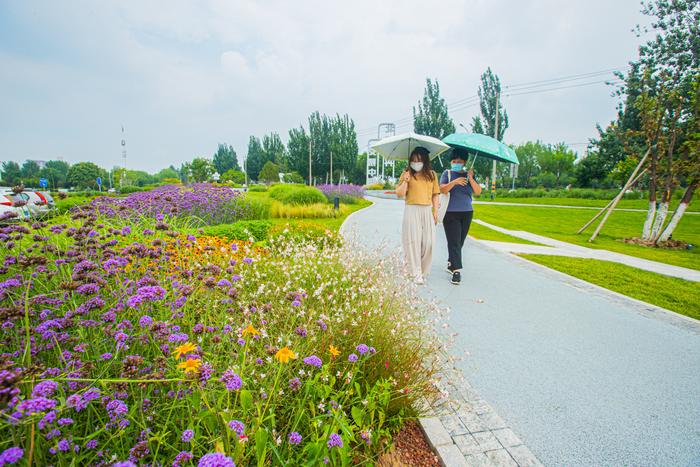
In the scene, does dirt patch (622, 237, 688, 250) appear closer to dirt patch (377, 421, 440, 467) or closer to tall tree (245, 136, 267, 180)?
dirt patch (377, 421, 440, 467)

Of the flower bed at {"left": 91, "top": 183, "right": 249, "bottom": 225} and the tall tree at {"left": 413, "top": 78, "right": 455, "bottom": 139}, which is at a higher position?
the tall tree at {"left": 413, "top": 78, "right": 455, "bottom": 139}

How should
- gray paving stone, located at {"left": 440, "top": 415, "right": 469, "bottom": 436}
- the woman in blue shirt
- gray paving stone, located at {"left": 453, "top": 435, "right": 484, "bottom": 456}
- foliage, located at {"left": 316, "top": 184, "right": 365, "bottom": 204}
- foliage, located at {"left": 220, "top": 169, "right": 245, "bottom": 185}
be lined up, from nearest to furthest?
gray paving stone, located at {"left": 453, "top": 435, "right": 484, "bottom": 456}, gray paving stone, located at {"left": 440, "top": 415, "right": 469, "bottom": 436}, the woman in blue shirt, foliage, located at {"left": 316, "top": 184, "right": 365, "bottom": 204}, foliage, located at {"left": 220, "top": 169, "right": 245, "bottom": 185}

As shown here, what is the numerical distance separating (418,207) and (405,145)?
140cm

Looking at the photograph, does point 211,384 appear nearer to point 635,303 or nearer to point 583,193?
point 635,303

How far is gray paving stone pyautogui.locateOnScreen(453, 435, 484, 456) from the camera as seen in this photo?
2217 mm

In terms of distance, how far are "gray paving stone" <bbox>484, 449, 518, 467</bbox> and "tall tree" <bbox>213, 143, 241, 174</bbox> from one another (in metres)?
79.2

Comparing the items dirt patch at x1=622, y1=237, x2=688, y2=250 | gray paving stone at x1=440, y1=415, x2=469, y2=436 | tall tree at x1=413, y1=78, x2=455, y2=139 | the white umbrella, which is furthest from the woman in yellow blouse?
tall tree at x1=413, y1=78, x2=455, y2=139

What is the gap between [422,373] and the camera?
8.57ft

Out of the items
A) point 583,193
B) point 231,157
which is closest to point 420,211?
point 583,193

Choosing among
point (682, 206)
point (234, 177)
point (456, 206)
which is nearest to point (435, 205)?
point (456, 206)

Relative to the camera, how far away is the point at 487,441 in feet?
7.61

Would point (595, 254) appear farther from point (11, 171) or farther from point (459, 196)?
point (11, 171)

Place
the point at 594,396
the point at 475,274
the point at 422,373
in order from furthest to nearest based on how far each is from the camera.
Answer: the point at 475,274 → the point at 594,396 → the point at 422,373

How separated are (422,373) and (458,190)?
4.12 m
